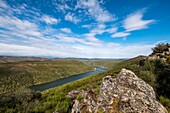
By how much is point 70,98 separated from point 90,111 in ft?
55.4

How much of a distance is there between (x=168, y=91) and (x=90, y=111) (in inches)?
489

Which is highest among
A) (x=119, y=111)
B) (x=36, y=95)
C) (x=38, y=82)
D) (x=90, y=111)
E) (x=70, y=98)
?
(x=119, y=111)

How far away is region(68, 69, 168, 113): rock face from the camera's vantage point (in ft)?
29.7

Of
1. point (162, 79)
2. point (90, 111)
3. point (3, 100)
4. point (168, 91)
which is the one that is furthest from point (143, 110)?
point (3, 100)

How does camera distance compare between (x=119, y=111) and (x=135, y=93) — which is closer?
(x=119, y=111)

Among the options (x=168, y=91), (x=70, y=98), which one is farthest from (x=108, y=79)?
(x=70, y=98)

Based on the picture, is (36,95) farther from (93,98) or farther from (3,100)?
(93,98)

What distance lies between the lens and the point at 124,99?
946 cm

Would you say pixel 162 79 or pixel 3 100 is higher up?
pixel 162 79

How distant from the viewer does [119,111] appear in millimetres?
8875

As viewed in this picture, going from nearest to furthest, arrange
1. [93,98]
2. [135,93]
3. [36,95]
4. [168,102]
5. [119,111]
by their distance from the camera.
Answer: [119,111], [135,93], [93,98], [168,102], [36,95]

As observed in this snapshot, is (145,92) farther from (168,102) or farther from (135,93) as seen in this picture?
(168,102)

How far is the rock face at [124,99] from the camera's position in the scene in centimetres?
904

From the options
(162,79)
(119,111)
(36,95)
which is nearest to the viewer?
(119,111)
